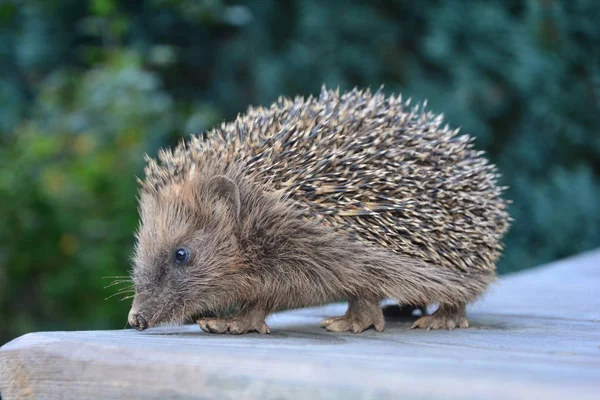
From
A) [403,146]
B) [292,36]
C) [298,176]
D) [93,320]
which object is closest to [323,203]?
[298,176]

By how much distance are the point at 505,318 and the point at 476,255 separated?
39cm

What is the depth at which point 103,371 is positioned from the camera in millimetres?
1912

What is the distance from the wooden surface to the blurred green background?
339 centimetres

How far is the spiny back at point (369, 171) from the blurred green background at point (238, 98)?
315cm

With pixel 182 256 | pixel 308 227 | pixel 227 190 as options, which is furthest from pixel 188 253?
pixel 308 227

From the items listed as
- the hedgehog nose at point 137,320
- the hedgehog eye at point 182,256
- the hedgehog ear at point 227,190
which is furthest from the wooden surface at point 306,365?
the hedgehog ear at point 227,190

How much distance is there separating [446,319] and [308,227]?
2.27 ft

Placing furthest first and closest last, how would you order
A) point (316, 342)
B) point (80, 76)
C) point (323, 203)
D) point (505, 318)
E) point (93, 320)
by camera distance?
point (80, 76)
point (93, 320)
point (505, 318)
point (323, 203)
point (316, 342)

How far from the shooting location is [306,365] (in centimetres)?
176

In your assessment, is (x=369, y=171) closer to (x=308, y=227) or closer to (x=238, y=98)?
(x=308, y=227)

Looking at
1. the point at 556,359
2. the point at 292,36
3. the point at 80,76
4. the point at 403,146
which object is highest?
the point at 292,36

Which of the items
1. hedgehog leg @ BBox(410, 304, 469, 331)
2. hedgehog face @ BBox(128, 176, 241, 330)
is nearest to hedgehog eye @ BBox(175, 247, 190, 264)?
hedgehog face @ BBox(128, 176, 241, 330)

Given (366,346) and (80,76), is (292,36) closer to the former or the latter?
(80,76)

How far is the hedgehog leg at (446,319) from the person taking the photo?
9.30 feet
